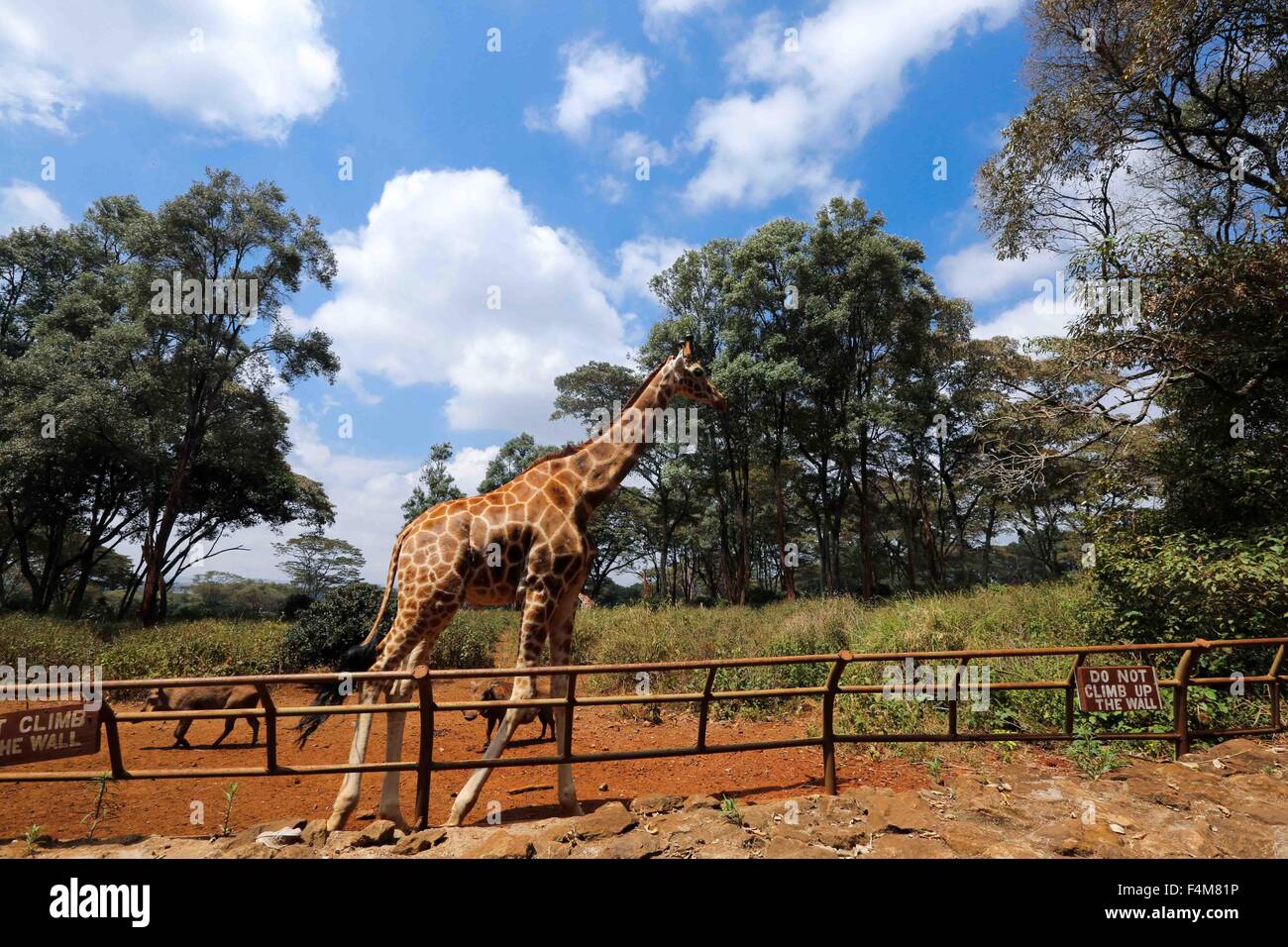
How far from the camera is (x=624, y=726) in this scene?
27.6ft

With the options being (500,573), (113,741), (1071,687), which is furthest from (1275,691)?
(113,741)

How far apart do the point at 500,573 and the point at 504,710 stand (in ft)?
5.28

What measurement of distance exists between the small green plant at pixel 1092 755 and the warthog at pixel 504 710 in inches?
183

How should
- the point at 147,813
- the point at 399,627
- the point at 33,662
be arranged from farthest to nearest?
1. the point at 33,662
2. the point at 147,813
3. the point at 399,627

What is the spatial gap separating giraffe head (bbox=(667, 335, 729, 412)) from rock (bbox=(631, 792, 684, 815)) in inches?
129

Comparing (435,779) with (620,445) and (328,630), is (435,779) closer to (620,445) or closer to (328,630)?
(620,445)

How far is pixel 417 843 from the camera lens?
3.32 meters

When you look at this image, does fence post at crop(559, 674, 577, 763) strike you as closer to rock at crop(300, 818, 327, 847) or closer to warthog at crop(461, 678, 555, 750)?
warthog at crop(461, 678, 555, 750)

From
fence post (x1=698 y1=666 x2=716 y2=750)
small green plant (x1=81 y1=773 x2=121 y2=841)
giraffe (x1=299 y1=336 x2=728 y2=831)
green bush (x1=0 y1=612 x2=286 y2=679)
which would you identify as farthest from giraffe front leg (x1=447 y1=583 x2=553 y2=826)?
green bush (x1=0 y1=612 x2=286 y2=679)

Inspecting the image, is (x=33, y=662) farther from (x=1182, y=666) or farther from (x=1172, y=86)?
(x=1172, y=86)

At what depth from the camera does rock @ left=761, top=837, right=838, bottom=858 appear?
3.08 meters

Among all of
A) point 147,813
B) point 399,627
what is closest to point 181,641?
point 147,813

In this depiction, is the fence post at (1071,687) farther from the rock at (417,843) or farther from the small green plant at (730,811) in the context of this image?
the rock at (417,843)
